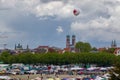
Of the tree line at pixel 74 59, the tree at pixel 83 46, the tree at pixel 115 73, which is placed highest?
the tree at pixel 83 46

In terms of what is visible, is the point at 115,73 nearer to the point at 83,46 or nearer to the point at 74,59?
the point at 74,59

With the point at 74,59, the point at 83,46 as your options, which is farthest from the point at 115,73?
the point at 83,46

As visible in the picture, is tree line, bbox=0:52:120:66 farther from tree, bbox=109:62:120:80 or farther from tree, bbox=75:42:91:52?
tree, bbox=109:62:120:80

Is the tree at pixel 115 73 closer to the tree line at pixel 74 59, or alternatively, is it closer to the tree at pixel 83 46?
the tree line at pixel 74 59

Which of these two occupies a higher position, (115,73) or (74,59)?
(74,59)

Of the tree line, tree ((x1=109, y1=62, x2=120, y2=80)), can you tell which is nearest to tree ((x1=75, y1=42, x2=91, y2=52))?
the tree line

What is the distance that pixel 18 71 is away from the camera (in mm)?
84750

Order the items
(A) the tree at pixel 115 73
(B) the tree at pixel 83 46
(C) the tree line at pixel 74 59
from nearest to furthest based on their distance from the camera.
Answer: (A) the tree at pixel 115 73
(C) the tree line at pixel 74 59
(B) the tree at pixel 83 46

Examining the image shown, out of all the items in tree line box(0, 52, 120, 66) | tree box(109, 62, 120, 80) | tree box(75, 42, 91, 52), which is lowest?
tree box(109, 62, 120, 80)

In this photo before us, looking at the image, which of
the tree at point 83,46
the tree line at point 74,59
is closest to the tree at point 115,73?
the tree line at point 74,59

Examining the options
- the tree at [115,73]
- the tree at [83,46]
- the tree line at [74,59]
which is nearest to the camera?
the tree at [115,73]

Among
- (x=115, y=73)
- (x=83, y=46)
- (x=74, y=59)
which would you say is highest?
(x=83, y=46)

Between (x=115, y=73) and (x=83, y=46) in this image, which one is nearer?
(x=115, y=73)

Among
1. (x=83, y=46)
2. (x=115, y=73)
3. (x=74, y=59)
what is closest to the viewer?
(x=115, y=73)
